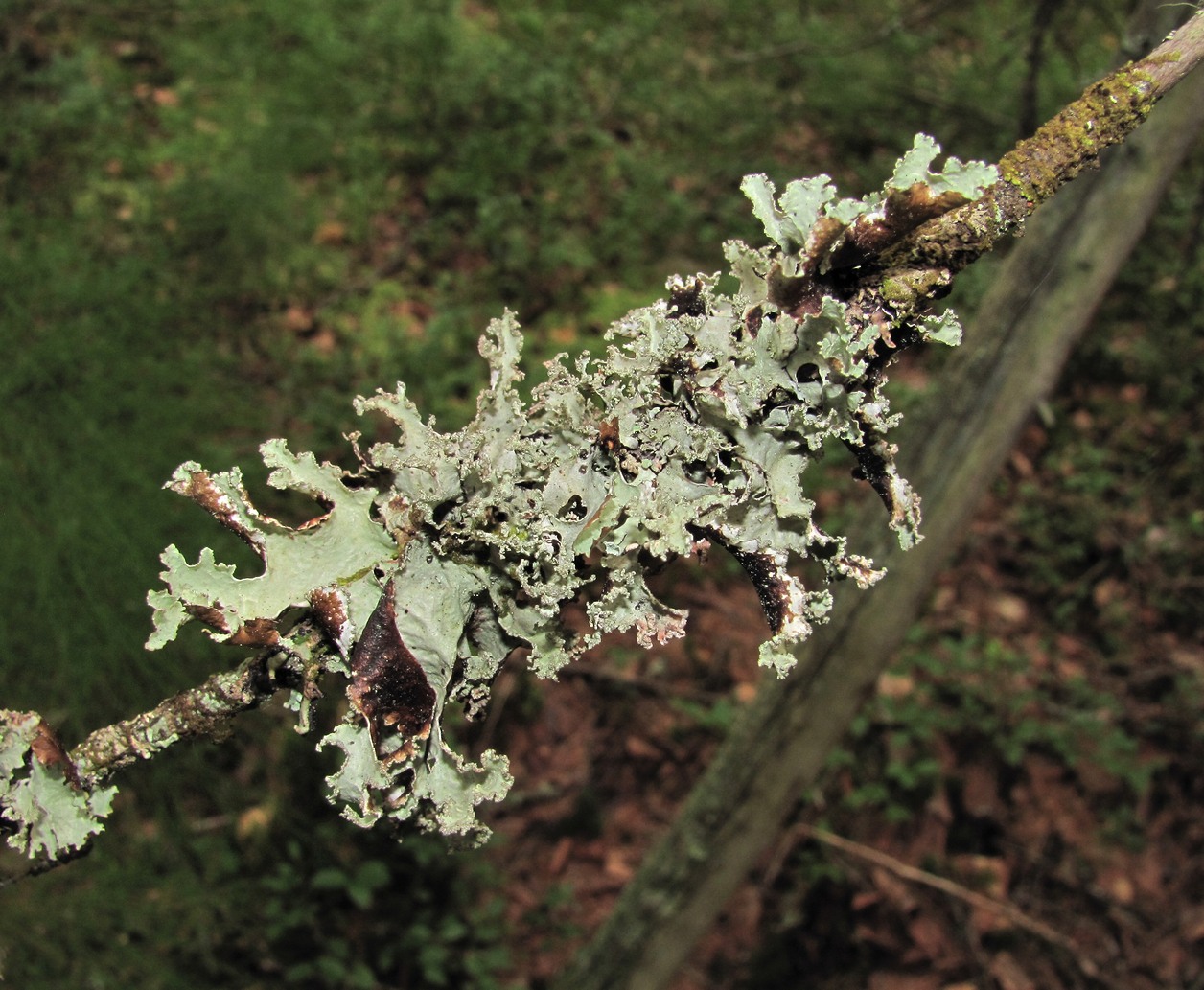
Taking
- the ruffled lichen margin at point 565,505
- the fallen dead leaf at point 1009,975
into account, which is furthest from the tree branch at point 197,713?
the fallen dead leaf at point 1009,975

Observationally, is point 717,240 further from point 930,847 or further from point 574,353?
point 930,847

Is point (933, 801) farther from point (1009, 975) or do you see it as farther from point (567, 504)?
point (567, 504)

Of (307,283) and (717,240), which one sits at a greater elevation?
(717,240)

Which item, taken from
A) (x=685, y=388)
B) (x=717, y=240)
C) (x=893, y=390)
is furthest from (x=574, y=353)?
(x=685, y=388)

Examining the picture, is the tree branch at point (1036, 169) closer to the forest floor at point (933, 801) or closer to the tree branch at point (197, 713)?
the tree branch at point (197, 713)

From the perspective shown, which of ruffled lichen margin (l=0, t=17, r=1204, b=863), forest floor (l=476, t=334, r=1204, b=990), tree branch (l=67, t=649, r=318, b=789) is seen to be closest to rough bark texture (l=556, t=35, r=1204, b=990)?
forest floor (l=476, t=334, r=1204, b=990)

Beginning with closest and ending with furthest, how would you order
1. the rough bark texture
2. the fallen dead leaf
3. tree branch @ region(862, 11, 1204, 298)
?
1. tree branch @ region(862, 11, 1204, 298)
2. the rough bark texture
3. the fallen dead leaf

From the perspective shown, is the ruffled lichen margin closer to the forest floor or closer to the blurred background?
the blurred background
